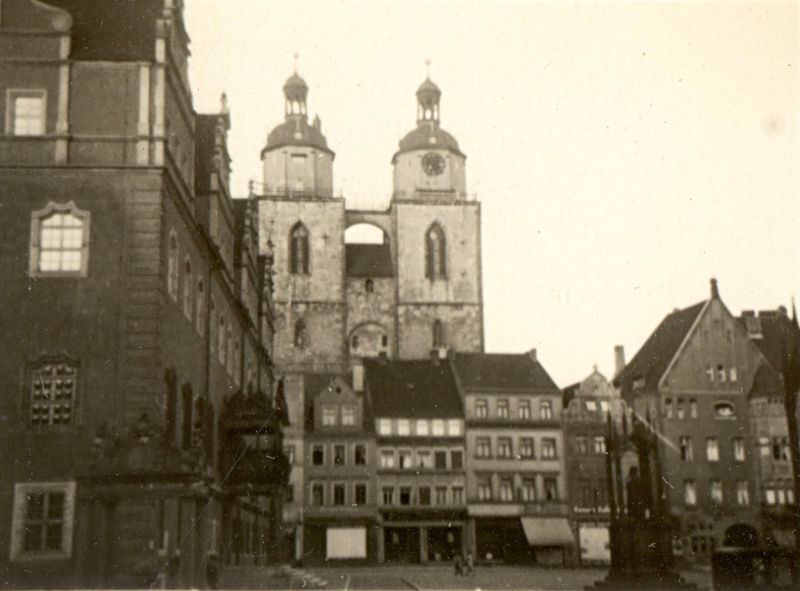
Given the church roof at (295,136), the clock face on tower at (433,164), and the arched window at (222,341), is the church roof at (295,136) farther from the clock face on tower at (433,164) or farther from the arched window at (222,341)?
the arched window at (222,341)

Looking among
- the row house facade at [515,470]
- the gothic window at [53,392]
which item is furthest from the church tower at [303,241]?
the gothic window at [53,392]

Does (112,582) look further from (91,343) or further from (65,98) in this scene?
(65,98)

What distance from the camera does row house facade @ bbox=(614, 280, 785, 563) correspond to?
68562mm

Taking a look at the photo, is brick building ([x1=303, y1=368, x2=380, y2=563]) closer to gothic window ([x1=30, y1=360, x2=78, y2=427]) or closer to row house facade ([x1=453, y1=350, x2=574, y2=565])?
row house facade ([x1=453, y1=350, x2=574, y2=565])

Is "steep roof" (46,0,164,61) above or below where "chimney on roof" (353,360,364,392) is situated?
above

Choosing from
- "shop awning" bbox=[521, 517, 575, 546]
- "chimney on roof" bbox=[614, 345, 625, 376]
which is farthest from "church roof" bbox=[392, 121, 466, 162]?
"shop awning" bbox=[521, 517, 575, 546]

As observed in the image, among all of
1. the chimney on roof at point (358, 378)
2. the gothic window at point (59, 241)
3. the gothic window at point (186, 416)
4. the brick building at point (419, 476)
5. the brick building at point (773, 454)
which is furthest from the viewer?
the chimney on roof at point (358, 378)

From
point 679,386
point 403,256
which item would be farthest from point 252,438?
point 403,256

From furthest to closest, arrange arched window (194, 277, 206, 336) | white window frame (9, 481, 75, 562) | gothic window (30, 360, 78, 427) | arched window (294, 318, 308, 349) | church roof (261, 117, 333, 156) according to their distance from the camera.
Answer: church roof (261, 117, 333, 156), arched window (294, 318, 308, 349), arched window (194, 277, 206, 336), gothic window (30, 360, 78, 427), white window frame (9, 481, 75, 562)

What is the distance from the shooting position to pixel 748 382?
71188 millimetres

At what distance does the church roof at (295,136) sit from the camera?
90188 mm

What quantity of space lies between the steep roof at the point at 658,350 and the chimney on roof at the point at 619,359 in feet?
2.49

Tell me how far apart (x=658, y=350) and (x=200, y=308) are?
151 ft

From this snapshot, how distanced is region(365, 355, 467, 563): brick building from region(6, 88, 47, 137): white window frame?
4667 centimetres
